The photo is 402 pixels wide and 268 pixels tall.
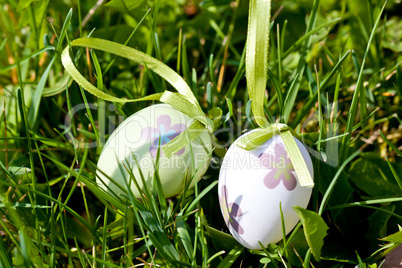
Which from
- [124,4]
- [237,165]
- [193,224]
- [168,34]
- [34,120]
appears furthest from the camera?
[168,34]

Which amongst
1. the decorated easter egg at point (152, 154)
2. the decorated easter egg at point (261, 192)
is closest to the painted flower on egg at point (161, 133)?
the decorated easter egg at point (152, 154)

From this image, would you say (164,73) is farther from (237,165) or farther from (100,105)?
(237,165)

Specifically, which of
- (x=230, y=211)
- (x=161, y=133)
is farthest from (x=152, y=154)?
(x=230, y=211)

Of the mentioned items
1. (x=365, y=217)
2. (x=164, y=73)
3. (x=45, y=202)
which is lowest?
(x=365, y=217)

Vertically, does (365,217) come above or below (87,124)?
below

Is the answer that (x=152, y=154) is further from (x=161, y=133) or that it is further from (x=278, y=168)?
(x=278, y=168)

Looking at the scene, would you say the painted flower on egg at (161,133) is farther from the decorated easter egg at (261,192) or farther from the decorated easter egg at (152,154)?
the decorated easter egg at (261,192)

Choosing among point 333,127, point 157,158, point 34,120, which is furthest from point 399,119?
point 34,120
